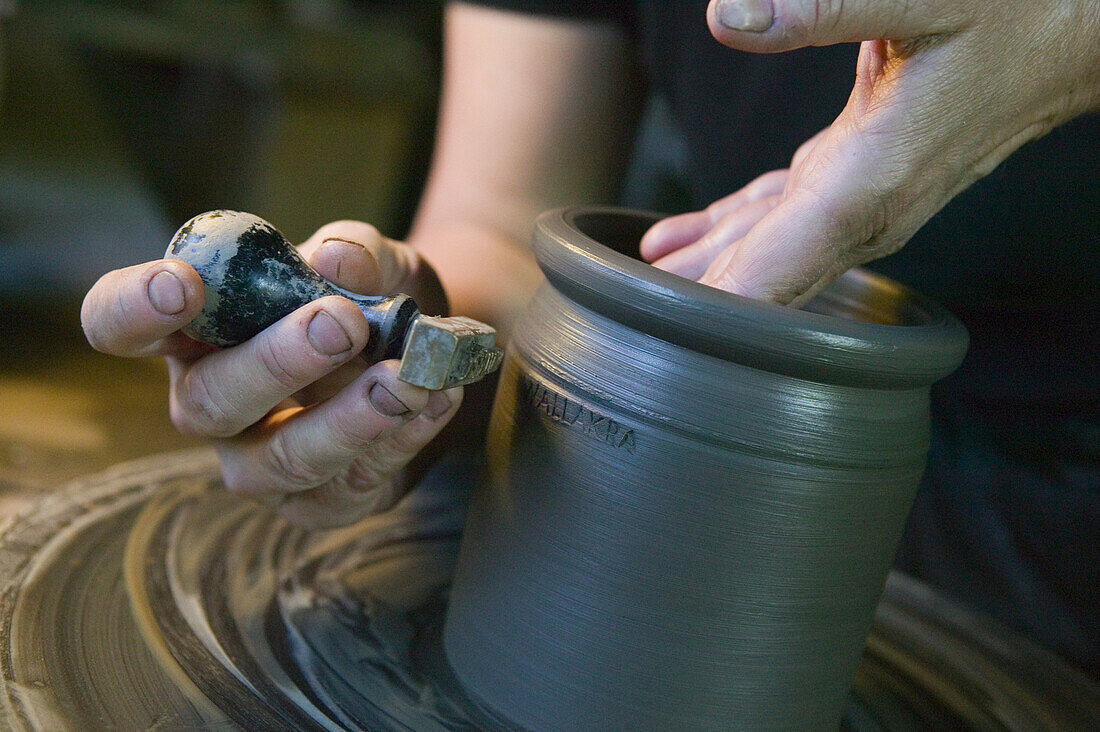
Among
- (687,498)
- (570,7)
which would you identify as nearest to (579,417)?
(687,498)

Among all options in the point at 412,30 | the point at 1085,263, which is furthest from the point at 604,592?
the point at 412,30

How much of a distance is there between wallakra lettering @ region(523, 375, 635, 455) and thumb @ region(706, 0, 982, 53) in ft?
0.89

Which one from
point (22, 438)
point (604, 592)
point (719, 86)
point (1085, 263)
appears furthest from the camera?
point (719, 86)

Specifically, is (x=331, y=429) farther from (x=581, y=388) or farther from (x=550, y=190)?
(x=550, y=190)

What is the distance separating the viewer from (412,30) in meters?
3.56

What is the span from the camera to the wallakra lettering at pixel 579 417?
646mm

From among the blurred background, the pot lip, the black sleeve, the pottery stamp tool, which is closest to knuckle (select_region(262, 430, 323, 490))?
the pottery stamp tool

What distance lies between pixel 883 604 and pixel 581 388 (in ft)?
1.96

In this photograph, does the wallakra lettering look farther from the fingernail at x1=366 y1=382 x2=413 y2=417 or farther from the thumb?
the thumb

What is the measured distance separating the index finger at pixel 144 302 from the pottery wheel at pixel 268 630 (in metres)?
0.25

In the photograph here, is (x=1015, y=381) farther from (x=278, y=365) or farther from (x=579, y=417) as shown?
(x=278, y=365)

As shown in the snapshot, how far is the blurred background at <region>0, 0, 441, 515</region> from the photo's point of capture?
2.02 metres

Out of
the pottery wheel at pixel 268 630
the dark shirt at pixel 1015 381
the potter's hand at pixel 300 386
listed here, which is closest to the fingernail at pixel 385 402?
the potter's hand at pixel 300 386

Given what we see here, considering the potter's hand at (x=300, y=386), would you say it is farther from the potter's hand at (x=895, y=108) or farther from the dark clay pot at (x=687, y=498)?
the potter's hand at (x=895, y=108)
